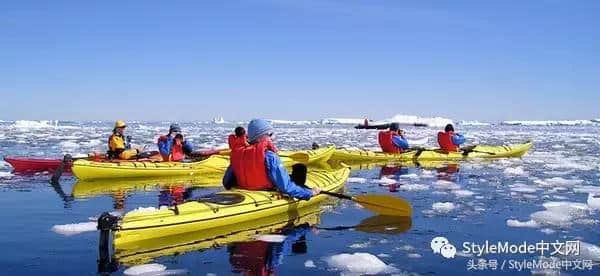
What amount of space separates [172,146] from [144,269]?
7987mm

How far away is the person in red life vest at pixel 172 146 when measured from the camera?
1241 cm

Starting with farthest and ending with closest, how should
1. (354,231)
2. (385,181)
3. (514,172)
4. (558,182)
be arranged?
Result: 1. (514,172)
2. (385,181)
3. (558,182)
4. (354,231)

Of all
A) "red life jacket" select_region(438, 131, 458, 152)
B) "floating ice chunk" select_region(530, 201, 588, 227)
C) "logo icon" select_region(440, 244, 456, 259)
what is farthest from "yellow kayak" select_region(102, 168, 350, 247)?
"red life jacket" select_region(438, 131, 458, 152)

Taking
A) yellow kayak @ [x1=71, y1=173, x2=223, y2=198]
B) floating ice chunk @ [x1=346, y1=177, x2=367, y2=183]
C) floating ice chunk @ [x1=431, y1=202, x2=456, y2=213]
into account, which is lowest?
yellow kayak @ [x1=71, y1=173, x2=223, y2=198]

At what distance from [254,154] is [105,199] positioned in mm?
3552

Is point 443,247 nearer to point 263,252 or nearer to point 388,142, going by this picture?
point 263,252

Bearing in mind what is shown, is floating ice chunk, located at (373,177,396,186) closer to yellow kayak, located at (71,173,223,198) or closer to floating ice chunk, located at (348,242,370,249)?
yellow kayak, located at (71,173,223,198)

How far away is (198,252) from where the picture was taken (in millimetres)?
5535

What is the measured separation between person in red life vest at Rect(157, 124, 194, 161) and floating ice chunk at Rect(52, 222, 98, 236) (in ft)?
18.9

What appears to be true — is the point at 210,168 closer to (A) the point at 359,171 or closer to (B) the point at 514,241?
(A) the point at 359,171

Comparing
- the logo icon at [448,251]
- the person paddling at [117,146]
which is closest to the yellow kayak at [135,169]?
the person paddling at [117,146]

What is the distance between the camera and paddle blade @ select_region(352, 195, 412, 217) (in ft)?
23.7

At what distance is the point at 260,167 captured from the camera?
6875mm

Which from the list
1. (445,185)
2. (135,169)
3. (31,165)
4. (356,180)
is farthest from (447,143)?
(31,165)
